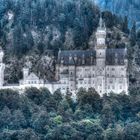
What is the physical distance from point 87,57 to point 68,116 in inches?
493

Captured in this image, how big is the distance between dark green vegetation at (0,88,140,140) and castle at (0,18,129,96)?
2.74 metres

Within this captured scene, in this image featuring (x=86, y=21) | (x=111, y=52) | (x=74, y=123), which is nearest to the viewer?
(x=74, y=123)

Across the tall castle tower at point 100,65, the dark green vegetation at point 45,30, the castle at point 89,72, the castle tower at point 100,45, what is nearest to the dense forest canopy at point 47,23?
the dark green vegetation at point 45,30

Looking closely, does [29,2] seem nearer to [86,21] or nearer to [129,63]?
[86,21]

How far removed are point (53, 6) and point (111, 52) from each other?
20736 mm

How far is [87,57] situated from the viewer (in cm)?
15525

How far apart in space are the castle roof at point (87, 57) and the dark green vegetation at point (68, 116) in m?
5.18

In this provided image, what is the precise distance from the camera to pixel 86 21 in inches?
6540

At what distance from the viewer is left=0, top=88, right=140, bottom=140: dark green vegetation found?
14162 cm

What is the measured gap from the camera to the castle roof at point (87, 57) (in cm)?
15388

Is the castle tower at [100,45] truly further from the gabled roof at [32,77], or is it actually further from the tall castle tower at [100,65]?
the gabled roof at [32,77]

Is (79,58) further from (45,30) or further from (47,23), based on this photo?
(47,23)

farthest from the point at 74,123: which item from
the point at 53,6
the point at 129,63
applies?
the point at 53,6

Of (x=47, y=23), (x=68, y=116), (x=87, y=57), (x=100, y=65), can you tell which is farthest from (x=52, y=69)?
(x=68, y=116)
